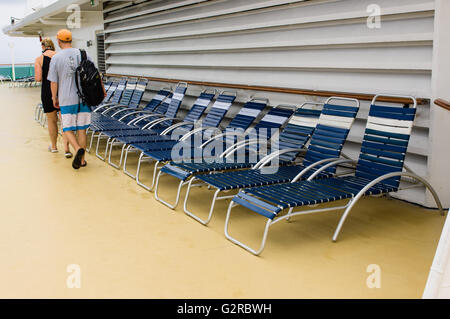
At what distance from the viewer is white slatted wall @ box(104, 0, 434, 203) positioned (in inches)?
151

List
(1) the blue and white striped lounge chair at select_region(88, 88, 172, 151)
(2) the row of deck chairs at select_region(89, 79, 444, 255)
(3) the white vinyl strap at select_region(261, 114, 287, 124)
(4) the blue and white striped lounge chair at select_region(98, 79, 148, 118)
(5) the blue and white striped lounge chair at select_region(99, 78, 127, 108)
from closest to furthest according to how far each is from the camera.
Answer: (2) the row of deck chairs at select_region(89, 79, 444, 255)
(3) the white vinyl strap at select_region(261, 114, 287, 124)
(1) the blue and white striped lounge chair at select_region(88, 88, 172, 151)
(4) the blue and white striped lounge chair at select_region(98, 79, 148, 118)
(5) the blue and white striped lounge chair at select_region(99, 78, 127, 108)

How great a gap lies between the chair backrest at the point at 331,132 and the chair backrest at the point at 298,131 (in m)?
0.13

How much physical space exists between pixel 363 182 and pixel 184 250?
162 centimetres

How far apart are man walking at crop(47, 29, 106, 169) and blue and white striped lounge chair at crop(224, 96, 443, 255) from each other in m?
2.69

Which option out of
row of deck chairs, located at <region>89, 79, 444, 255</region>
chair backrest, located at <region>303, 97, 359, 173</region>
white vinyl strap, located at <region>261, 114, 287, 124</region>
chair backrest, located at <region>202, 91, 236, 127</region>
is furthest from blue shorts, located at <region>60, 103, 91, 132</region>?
chair backrest, located at <region>303, 97, 359, 173</region>

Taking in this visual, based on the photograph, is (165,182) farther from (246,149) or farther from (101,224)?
(101,224)

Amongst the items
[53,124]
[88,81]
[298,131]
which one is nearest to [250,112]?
[298,131]

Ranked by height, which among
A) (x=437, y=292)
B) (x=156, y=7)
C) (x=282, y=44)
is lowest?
(x=437, y=292)

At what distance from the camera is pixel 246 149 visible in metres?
4.65

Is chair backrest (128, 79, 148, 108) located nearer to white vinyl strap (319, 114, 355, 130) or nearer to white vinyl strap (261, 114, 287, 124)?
white vinyl strap (261, 114, 287, 124)

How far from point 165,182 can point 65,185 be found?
107 centimetres

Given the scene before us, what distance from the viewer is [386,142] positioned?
367 centimetres

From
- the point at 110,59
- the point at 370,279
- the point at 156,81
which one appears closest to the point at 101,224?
the point at 370,279

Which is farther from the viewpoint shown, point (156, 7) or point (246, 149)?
point (156, 7)
